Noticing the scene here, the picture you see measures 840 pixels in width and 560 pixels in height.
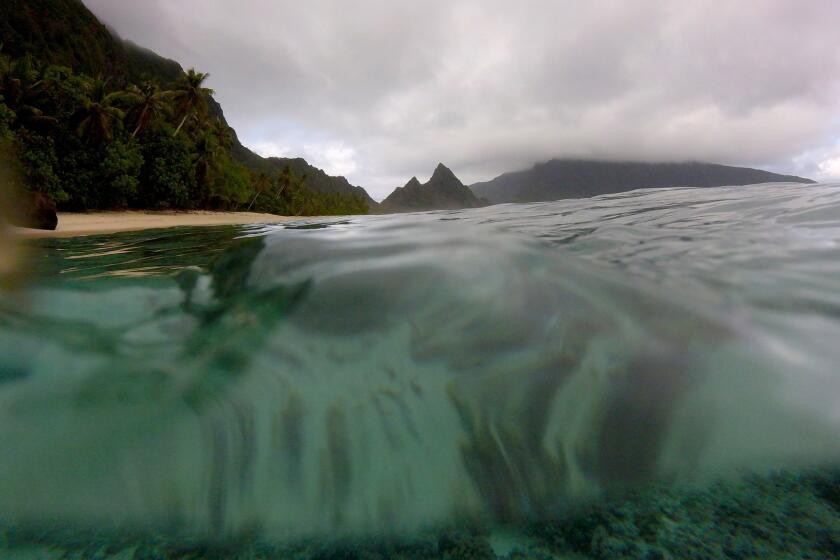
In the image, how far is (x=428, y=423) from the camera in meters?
1.42

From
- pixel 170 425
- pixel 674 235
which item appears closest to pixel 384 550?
pixel 170 425

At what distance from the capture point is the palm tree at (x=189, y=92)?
3453 cm

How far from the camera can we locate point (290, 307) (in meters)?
2.14

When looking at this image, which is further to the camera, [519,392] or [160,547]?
[519,392]

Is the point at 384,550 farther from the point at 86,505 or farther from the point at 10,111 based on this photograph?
the point at 10,111

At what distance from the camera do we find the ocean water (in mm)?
1124

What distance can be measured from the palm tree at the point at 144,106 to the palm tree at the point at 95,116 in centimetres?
275

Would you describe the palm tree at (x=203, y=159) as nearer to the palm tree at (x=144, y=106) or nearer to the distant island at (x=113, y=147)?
the distant island at (x=113, y=147)

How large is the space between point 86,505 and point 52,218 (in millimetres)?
16862

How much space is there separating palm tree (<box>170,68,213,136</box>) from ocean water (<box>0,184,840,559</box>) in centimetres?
4119

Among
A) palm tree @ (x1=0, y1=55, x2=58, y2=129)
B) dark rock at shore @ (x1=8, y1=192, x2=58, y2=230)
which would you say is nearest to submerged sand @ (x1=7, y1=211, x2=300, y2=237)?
dark rock at shore @ (x1=8, y1=192, x2=58, y2=230)

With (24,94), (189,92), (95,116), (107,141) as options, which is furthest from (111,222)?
(189,92)

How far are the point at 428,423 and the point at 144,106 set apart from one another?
39206mm

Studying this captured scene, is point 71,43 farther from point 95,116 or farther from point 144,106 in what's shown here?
point 95,116
